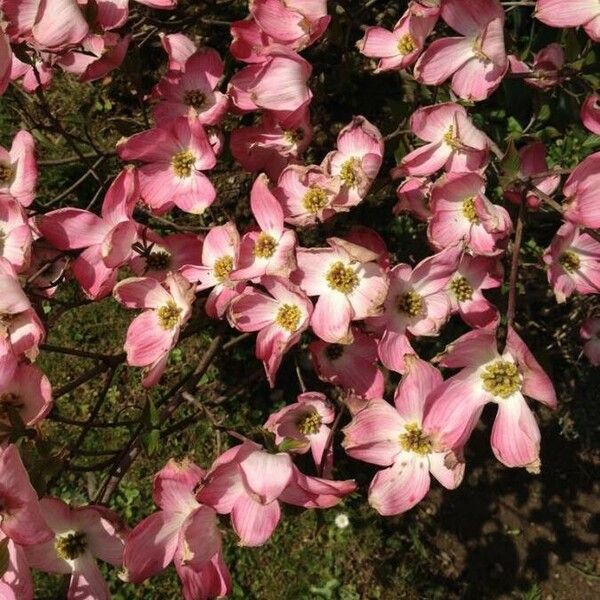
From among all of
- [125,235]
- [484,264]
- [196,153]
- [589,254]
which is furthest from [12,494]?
[589,254]

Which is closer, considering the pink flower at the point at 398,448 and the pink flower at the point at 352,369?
the pink flower at the point at 398,448

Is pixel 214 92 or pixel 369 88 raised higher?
pixel 214 92

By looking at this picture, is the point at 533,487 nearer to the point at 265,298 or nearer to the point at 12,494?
the point at 265,298

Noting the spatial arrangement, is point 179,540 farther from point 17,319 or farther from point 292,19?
point 292,19

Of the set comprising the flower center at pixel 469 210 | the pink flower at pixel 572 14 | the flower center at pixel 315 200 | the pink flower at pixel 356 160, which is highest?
the pink flower at pixel 572 14

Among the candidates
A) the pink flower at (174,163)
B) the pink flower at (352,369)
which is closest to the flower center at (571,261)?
the pink flower at (352,369)

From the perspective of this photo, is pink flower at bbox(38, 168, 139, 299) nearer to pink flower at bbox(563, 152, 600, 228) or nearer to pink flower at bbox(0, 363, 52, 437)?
pink flower at bbox(0, 363, 52, 437)

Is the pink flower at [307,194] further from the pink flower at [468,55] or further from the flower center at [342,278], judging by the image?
the pink flower at [468,55]
